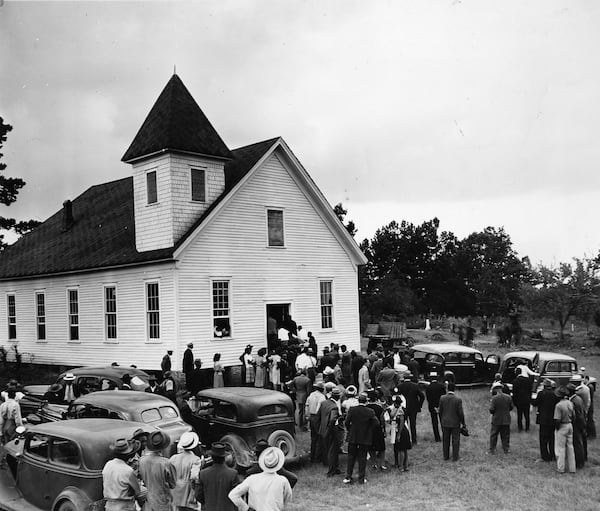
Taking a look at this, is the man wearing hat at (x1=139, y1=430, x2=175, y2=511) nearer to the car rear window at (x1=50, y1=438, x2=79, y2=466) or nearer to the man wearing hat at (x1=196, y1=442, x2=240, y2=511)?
the man wearing hat at (x1=196, y1=442, x2=240, y2=511)

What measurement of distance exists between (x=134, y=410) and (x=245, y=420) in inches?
91.4

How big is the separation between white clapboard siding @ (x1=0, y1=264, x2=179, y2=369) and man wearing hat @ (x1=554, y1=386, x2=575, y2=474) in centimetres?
1257

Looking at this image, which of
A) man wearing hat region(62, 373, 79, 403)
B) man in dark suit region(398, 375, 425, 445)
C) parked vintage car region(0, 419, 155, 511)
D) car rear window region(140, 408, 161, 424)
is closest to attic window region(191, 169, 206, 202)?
man wearing hat region(62, 373, 79, 403)

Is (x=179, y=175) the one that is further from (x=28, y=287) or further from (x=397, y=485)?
(x=397, y=485)

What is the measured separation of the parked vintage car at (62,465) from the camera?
9.30 m

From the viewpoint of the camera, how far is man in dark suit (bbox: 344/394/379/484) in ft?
42.1

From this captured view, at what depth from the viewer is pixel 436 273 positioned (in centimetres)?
7662

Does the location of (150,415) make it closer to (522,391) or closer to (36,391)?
(36,391)

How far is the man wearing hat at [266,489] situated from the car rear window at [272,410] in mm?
6187

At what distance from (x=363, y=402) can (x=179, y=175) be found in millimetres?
12946

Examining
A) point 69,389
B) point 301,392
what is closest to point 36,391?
point 69,389

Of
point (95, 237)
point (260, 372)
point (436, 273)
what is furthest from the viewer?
point (436, 273)

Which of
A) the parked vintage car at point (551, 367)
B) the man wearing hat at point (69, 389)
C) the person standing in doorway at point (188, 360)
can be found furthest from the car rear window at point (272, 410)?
the parked vintage car at point (551, 367)

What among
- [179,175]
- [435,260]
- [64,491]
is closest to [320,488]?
[64,491]
